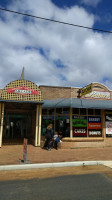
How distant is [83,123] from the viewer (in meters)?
12.7

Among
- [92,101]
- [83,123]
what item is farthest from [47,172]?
[92,101]

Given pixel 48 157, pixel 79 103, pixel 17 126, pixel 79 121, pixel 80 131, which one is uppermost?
pixel 79 103

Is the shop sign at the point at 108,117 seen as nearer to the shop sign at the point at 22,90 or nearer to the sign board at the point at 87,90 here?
the sign board at the point at 87,90

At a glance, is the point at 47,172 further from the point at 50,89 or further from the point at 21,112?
the point at 21,112

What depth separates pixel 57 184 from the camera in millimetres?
4941

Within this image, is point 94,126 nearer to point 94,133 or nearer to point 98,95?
point 94,133

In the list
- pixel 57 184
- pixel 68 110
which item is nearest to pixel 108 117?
pixel 68 110

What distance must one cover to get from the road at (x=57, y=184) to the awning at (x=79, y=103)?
5.55m

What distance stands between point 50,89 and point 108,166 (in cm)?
824

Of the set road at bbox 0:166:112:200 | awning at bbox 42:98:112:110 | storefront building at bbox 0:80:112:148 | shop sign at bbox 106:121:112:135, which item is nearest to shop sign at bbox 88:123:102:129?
storefront building at bbox 0:80:112:148

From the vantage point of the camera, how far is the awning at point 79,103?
11694 mm

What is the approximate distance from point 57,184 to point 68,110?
7975 millimetres

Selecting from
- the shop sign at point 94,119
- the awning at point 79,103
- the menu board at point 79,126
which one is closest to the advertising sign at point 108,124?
the shop sign at point 94,119

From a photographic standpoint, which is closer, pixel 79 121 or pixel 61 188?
pixel 61 188
